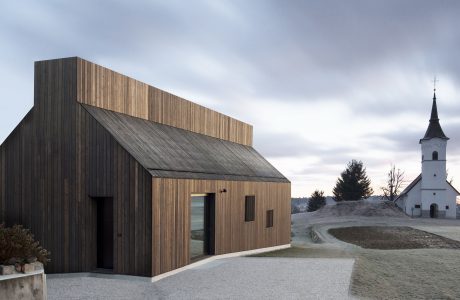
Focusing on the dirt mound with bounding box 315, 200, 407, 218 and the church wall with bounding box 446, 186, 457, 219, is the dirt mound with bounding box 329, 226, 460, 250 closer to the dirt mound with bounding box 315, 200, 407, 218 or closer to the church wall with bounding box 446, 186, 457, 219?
the dirt mound with bounding box 315, 200, 407, 218

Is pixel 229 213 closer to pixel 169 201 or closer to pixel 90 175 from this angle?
pixel 169 201

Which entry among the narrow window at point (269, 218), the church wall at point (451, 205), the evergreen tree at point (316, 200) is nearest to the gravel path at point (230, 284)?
the narrow window at point (269, 218)

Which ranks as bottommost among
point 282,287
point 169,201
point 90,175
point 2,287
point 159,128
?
point 282,287

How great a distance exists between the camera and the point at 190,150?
15.9m

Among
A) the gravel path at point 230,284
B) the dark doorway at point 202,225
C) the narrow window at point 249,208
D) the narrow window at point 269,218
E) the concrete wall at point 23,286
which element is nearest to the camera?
the concrete wall at point 23,286

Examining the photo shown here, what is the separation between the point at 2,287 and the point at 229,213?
8779mm

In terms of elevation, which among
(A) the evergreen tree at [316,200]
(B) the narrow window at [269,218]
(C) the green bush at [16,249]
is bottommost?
(A) the evergreen tree at [316,200]

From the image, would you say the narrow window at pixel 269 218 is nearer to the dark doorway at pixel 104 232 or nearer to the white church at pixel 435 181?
the dark doorway at pixel 104 232

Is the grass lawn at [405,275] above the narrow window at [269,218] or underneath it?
underneath

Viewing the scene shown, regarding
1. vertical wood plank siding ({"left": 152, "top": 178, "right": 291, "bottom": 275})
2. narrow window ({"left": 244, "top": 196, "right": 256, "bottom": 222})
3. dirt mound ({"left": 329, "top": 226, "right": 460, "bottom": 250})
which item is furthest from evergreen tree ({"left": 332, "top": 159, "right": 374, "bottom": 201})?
narrow window ({"left": 244, "top": 196, "right": 256, "bottom": 222})

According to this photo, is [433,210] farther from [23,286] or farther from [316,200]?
[23,286]

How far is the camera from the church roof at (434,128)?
151 ft

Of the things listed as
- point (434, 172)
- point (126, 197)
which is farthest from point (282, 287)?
point (434, 172)

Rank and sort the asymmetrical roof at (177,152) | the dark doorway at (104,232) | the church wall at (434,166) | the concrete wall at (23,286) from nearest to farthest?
1. the concrete wall at (23,286)
2. the dark doorway at (104,232)
3. the asymmetrical roof at (177,152)
4. the church wall at (434,166)
